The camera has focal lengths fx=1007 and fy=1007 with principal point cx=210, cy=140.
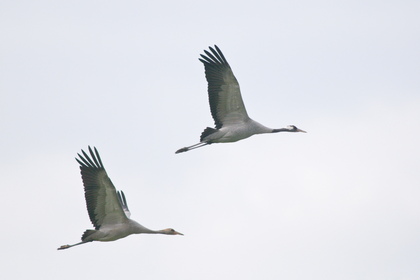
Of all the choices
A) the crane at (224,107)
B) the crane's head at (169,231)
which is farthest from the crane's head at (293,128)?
the crane's head at (169,231)

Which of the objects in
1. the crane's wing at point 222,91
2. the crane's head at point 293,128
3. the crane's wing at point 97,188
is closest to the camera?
the crane's wing at point 97,188

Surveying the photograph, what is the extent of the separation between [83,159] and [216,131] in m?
4.45

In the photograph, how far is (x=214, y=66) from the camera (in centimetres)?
2566

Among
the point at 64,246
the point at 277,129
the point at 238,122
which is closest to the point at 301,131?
the point at 277,129

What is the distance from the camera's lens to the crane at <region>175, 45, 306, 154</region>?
83.9 feet

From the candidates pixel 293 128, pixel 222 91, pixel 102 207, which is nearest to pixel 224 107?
pixel 222 91

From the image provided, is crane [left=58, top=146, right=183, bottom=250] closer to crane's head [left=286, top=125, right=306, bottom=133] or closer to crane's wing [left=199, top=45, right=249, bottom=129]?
crane's wing [left=199, top=45, right=249, bottom=129]

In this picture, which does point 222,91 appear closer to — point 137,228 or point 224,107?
point 224,107

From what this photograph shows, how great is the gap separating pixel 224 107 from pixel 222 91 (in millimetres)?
528

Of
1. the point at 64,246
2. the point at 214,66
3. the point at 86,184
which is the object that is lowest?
the point at 64,246

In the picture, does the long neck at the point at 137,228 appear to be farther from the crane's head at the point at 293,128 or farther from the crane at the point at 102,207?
the crane's head at the point at 293,128

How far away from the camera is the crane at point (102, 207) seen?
22.9m

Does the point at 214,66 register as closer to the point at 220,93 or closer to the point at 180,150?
the point at 220,93

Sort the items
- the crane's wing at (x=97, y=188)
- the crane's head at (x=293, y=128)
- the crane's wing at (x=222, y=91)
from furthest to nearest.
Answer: the crane's head at (x=293, y=128), the crane's wing at (x=222, y=91), the crane's wing at (x=97, y=188)
